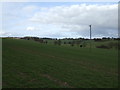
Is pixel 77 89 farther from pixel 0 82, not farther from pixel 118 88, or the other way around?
pixel 0 82

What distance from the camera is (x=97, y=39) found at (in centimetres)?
16212

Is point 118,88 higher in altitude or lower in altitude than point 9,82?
lower

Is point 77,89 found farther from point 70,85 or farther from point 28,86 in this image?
point 28,86

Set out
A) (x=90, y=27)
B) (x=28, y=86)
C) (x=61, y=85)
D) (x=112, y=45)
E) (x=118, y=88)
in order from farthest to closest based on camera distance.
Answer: (x=112, y=45) → (x=90, y=27) → (x=118, y=88) → (x=61, y=85) → (x=28, y=86)

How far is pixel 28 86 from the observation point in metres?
12.0

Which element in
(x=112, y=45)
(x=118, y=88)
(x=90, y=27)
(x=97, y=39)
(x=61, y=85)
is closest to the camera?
(x=61, y=85)

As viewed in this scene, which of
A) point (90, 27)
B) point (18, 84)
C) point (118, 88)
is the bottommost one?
point (118, 88)

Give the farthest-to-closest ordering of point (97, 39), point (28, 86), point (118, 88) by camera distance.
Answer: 1. point (97, 39)
2. point (118, 88)
3. point (28, 86)

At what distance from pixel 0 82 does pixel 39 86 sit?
105 inches

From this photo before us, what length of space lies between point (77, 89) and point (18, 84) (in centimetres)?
406

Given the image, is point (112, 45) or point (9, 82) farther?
point (112, 45)

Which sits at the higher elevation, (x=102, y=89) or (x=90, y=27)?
(x=90, y=27)

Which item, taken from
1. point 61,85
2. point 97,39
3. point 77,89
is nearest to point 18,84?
point 61,85

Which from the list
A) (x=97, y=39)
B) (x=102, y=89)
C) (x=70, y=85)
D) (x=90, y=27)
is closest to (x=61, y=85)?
(x=70, y=85)
